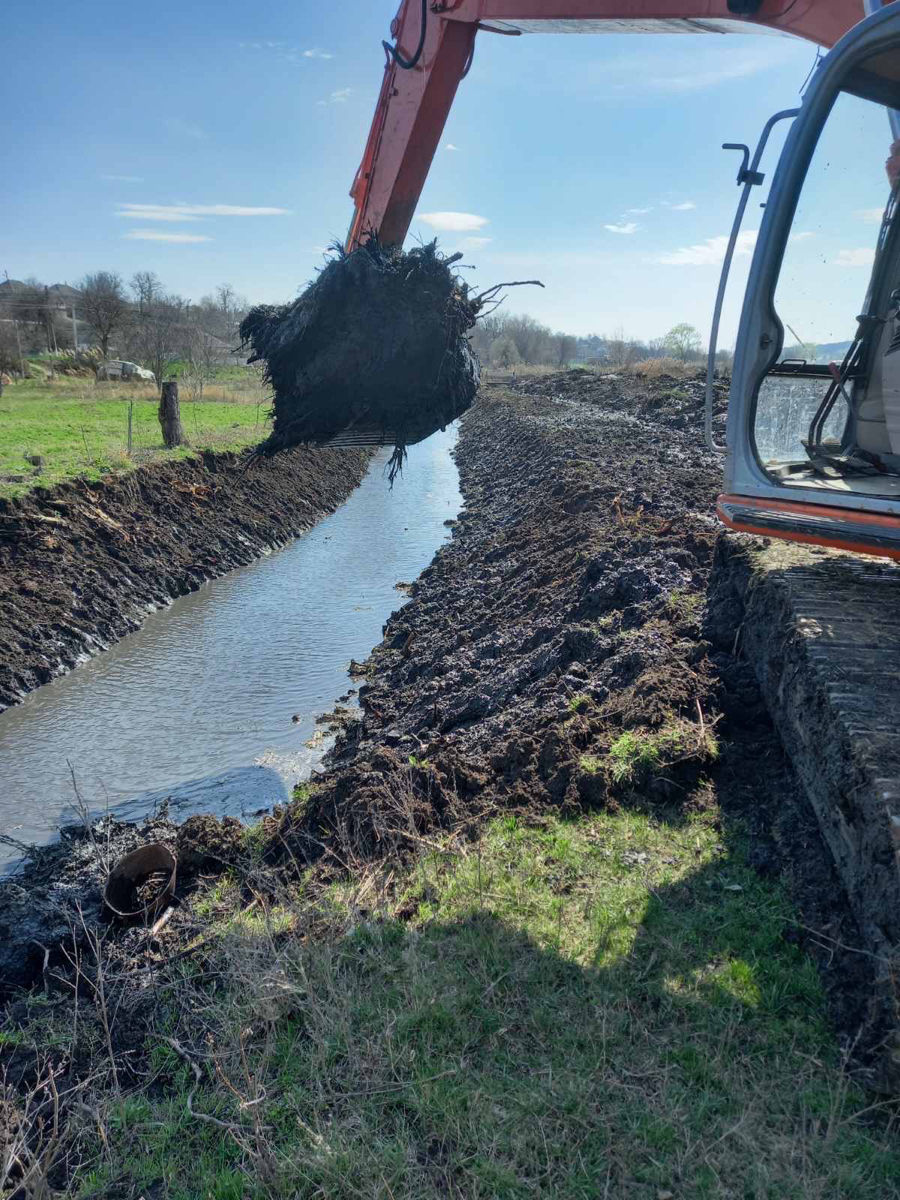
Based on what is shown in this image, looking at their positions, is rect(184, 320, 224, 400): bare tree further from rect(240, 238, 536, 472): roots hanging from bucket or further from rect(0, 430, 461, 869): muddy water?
rect(240, 238, 536, 472): roots hanging from bucket

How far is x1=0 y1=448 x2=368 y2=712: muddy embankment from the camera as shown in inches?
353

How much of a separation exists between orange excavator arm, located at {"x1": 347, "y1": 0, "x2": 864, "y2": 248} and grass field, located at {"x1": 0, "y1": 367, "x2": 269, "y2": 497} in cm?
212

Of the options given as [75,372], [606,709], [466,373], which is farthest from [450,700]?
[75,372]

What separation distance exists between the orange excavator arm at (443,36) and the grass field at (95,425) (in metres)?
2.12

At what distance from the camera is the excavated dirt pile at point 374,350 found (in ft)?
19.5

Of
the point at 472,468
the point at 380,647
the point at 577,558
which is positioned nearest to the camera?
the point at 577,558

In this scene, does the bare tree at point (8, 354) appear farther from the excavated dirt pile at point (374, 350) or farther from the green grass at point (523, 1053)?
the green grass at point (523, 1053)

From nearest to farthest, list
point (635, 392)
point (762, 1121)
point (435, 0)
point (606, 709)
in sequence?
point (762, 1121) → point (606, 709) → point (435, 0) → point (635, 392)

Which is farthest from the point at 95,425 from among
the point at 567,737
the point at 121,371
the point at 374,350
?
the point at 121,371

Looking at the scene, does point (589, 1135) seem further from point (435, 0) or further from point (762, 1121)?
point (435, 0)

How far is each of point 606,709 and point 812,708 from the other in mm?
1643

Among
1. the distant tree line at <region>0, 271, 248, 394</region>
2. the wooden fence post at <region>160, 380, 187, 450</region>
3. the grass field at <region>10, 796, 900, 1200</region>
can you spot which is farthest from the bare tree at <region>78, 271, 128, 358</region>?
the grass field at <region>10, 796, 900, 1200</region>

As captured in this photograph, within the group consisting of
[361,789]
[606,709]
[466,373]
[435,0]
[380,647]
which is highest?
[435,0]

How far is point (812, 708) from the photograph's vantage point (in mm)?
3381
